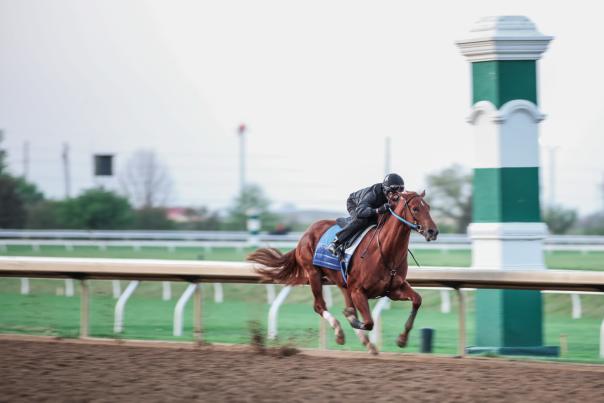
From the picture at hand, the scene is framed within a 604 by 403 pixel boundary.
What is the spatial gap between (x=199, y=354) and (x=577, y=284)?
3035 mm

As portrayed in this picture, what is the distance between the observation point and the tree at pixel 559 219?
32.1 metres

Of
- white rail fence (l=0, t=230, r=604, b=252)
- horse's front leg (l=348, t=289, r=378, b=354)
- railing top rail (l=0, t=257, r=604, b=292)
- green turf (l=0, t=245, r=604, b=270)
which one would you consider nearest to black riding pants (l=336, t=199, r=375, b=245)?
horse's front leg (l=348, t=289, r=378, b=354)

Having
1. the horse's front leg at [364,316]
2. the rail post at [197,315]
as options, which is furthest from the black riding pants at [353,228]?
the rail post at [197,315]

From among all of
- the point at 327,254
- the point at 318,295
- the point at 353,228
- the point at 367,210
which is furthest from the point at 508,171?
the point at 318,295

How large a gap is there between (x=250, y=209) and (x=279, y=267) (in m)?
24.9

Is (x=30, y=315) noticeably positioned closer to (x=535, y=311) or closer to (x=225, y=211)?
(x=535, y=311)

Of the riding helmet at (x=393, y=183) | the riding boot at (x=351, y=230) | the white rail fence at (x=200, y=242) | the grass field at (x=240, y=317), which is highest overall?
the riding helmet at (x=393, y=183)

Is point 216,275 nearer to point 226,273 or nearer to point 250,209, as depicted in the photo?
point 226,273

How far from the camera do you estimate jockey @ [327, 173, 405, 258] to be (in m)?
8.85

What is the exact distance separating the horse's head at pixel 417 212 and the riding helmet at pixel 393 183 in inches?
6.2

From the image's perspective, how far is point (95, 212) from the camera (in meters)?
33.1

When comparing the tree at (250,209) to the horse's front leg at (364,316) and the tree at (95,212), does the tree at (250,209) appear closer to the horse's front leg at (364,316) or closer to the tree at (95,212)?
the tree at (95,212)

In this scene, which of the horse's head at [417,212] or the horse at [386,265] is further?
the horse at [386,265]

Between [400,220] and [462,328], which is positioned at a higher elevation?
[400,220]
